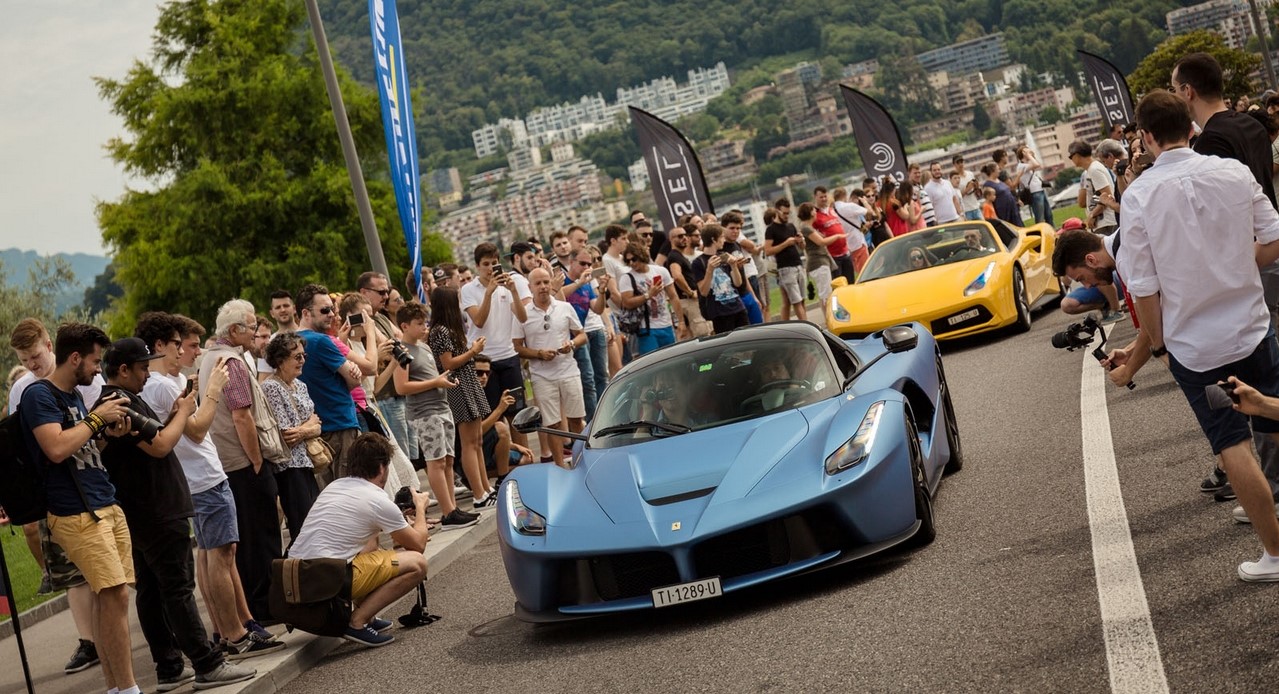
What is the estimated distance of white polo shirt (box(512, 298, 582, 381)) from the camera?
13188mm

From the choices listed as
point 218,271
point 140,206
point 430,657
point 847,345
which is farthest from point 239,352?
point 140,206

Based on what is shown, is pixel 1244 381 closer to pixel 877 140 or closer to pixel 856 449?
pixel 856 449

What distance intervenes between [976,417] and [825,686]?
6368 millimetres

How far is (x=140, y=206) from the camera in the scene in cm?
6378

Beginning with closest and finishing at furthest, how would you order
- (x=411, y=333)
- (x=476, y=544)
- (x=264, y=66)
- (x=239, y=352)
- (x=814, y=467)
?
(x=814, y=467), (x=239, y=352), (x=476, y=544), (x=411, y=333), (x=264, y=66)

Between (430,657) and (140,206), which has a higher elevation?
(140,206)

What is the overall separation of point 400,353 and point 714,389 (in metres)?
3.74

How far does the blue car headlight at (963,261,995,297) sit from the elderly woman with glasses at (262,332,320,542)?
8.89 metres

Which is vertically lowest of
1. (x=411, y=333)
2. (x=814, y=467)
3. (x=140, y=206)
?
(x=814, y=467)

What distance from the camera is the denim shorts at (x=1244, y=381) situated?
5.47m

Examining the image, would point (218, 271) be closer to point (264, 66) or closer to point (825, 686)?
point (264, 66)

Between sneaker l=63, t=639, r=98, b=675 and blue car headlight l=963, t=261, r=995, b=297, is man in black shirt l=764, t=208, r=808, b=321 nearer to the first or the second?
blue car headlight l=963, t=261, r=995, b=297

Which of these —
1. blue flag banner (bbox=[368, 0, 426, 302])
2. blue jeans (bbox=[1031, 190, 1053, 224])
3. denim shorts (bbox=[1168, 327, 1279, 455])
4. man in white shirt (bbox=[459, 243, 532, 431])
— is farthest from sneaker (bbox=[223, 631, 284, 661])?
blue jeans (bbox=[1031, 190, 1053, 224])

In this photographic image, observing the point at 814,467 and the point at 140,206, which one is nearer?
the point at 814,467
